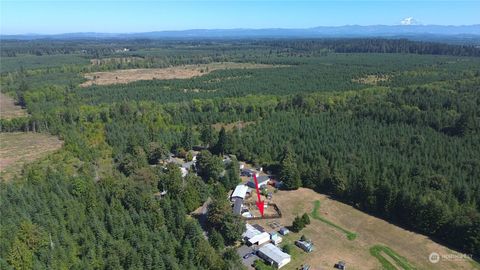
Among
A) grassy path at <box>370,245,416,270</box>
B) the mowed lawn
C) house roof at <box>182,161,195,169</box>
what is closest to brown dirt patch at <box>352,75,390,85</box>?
house roof at <box>182,161,195,169</box>

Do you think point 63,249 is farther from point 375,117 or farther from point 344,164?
point 375,117

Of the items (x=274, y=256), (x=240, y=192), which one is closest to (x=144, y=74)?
(x=240, y=192)

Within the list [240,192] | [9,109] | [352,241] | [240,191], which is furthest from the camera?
[9,109]

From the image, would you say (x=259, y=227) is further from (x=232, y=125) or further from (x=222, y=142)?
(x=232, y=125)

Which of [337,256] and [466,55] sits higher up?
[466,55]

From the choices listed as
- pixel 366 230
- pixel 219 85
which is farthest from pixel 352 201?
pixel 219 85

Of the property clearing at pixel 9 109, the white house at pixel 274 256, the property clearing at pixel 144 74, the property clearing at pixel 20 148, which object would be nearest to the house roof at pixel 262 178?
the white house at pixel 274 256

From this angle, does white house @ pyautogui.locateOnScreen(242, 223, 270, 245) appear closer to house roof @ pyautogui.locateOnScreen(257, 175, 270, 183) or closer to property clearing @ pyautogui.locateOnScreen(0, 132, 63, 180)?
house roof @ pyautogui.locateOnScreen(257, 175, 270, 183)
